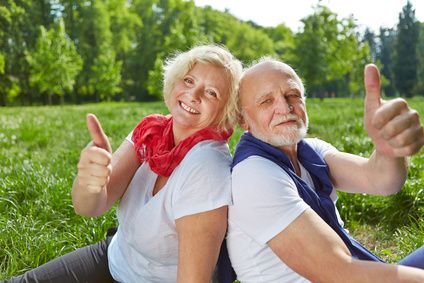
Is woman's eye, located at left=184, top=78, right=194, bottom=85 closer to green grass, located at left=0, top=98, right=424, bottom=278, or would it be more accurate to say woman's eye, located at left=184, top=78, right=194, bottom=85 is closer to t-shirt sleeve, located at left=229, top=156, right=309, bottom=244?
t-shirt sleeve, located at left=229, top=156, right=309, bottom=244

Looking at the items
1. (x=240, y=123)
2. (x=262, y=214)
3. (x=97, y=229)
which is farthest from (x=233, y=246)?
(x=97, y=229)

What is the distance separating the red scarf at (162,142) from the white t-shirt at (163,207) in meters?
0.05

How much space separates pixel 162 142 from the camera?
8.68ft

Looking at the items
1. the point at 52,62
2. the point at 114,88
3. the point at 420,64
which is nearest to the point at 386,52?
the point at 420,64

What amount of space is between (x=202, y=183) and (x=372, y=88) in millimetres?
800

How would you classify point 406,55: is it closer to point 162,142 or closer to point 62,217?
point 62,217

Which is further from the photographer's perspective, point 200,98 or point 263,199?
point 200,98

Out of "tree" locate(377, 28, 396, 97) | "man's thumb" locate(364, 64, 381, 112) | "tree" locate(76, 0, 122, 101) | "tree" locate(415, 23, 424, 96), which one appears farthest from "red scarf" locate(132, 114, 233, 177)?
"tree" locate(377, 28, 396, 97)

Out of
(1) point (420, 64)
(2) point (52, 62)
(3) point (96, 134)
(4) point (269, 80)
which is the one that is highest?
(4) point (269, 80)

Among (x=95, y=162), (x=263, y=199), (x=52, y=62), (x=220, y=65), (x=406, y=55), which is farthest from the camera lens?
(x=406, y=55)

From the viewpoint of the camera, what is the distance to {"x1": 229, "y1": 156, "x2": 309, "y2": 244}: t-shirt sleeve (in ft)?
6.68

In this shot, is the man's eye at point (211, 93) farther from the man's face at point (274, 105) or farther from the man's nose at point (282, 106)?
the man's nose at point (282, 106)

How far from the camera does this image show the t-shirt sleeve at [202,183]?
7.38ft

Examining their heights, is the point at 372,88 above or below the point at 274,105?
above
